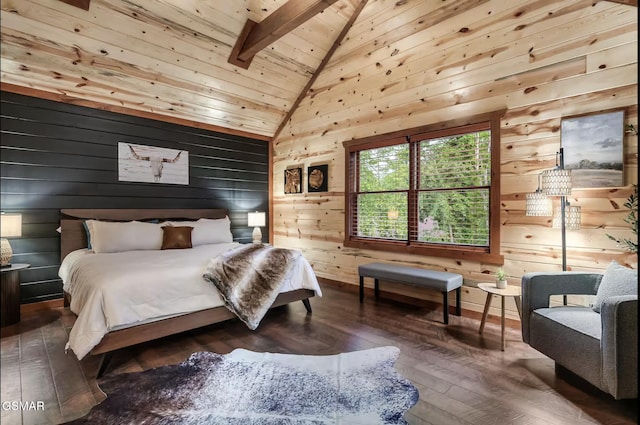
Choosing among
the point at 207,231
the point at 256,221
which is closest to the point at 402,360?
the point at 207,231

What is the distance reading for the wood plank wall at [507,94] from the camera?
8.41 feet

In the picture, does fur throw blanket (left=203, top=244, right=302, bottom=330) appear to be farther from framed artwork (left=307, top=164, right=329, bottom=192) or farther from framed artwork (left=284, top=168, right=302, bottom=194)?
framed artwork (left=284, top=168, right=302, bottom=194)

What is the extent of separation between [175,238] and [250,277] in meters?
1.45

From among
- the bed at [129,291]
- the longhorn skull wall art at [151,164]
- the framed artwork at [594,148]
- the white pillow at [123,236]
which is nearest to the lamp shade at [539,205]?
the framed artwork at [594,148]

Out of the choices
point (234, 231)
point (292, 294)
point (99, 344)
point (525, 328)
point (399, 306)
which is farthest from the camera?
point (234, 231)

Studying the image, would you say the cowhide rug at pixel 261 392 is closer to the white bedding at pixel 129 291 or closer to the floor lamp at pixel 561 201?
the white bedding at pixel 129 291

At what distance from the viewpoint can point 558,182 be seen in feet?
8.09

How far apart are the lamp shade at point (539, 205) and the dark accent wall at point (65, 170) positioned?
413 cm

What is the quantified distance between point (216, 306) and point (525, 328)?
2381 millimetres

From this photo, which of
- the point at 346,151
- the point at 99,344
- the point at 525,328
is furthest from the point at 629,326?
the point at 346,151

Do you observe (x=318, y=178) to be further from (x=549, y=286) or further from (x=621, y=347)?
(x=621, y=347)

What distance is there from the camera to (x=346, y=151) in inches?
177

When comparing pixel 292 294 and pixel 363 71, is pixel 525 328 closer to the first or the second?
pixel 292 294

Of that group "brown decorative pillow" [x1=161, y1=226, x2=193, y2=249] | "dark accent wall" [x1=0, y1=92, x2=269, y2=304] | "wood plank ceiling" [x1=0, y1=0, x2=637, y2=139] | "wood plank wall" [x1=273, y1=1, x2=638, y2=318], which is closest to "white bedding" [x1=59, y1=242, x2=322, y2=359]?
"brown decorative pillow" [x1=161, y1=226, x2=193, y2=249]
